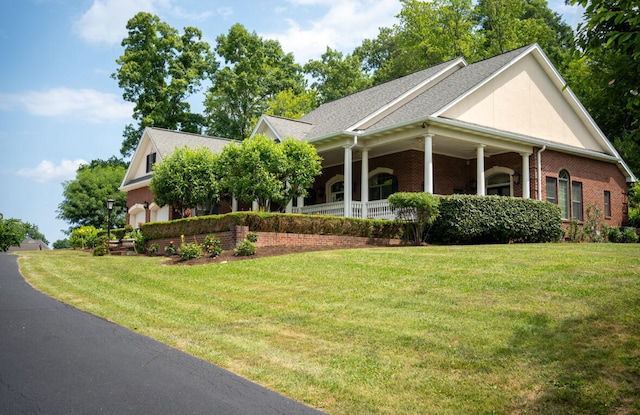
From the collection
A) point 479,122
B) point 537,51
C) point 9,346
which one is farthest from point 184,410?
point 537,51

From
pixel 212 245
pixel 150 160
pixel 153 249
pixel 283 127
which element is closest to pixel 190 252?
pixel 212 245

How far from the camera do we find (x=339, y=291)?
10.2m

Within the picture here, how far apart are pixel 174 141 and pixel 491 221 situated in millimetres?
18885

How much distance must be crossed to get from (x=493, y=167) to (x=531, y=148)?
1.72 meters

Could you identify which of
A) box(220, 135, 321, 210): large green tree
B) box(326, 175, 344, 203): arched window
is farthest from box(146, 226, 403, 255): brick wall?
box(326, 175, 344, 203): arched window

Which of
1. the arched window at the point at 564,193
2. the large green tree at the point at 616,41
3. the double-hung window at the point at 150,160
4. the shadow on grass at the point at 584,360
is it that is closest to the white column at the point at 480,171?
the arched window at the point at 564,193

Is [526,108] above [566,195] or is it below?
above

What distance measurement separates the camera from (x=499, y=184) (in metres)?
23.5

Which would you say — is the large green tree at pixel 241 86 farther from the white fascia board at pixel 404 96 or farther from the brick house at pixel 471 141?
the white fascia board at pixel 404 96

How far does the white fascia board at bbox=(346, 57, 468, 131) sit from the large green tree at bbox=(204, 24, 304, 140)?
70.8ft

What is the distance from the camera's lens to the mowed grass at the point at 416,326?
5.75 meters

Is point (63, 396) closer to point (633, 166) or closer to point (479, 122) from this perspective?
point (479, 122)

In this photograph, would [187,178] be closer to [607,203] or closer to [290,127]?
[290,127]

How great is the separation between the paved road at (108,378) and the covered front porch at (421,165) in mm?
13545
